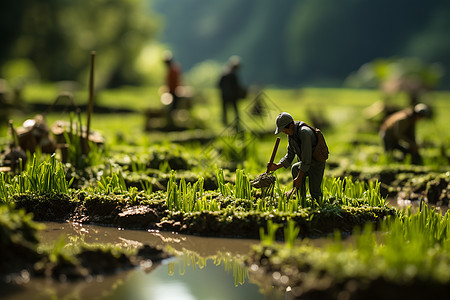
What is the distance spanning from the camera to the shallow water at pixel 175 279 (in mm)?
6055

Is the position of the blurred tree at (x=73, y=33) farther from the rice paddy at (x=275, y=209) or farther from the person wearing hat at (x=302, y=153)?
the person wearing hat at (x=302, y=153)

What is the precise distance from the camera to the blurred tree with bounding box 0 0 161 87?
26.8 meters

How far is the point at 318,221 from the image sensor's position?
838 cm

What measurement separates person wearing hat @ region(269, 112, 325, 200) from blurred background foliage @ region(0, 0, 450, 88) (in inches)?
826

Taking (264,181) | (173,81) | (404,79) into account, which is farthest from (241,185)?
(404,79)

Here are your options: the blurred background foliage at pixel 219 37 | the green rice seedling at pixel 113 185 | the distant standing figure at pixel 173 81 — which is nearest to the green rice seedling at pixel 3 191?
the green rice seedling at pixel 113 185

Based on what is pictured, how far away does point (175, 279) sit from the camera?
6660 mm

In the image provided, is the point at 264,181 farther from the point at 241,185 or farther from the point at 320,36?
the point at 320,36

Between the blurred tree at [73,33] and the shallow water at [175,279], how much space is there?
67.7 ft

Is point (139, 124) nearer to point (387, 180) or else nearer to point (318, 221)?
point (387, 180)

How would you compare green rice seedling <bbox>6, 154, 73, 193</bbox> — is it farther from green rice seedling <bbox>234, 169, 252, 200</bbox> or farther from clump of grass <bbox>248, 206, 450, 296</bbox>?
clump of grass <bbox>248, 206, 450, 296</bbox>

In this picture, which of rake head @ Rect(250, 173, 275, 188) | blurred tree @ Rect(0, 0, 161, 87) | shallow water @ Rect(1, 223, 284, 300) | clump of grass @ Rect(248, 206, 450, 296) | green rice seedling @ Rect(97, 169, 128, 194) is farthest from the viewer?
blurred tree @ Rect(0, 0, 161, 87)

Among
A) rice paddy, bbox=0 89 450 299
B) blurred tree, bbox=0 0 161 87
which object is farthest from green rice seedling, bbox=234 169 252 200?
blurred tree, bbox=0 0 161 87

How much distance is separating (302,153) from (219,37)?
6878 cm
